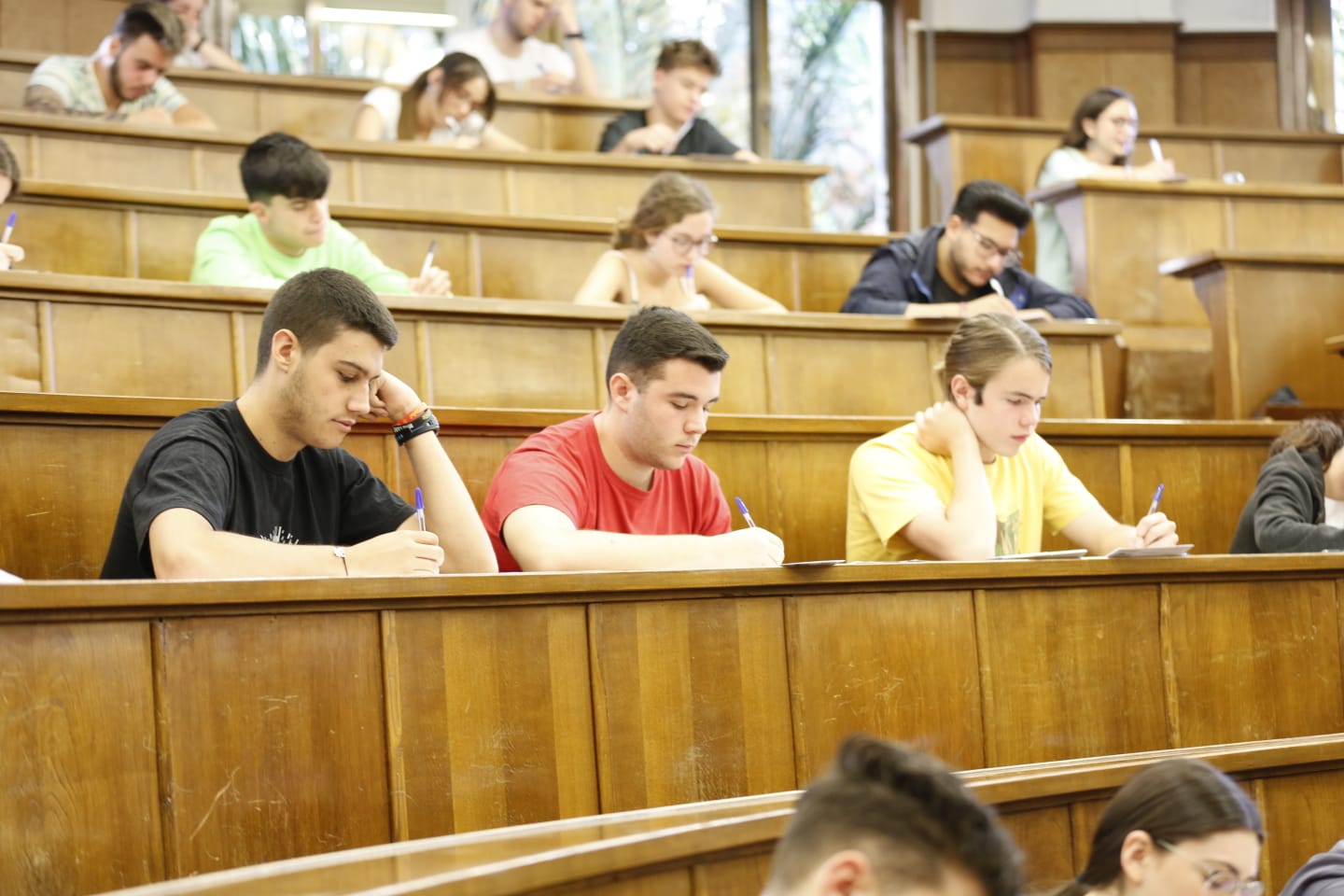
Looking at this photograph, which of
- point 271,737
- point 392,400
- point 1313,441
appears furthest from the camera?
point 1313,441

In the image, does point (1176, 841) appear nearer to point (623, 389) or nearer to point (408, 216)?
point (623, 389)

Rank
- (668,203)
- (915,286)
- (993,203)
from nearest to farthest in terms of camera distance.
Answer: (668,203) → (993,203) → (915,286)

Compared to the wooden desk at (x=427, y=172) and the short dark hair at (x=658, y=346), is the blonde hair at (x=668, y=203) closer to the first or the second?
the wooden desk at (x=427, y=172)

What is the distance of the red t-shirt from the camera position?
78.4 inches

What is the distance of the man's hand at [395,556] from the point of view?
63.4 inches

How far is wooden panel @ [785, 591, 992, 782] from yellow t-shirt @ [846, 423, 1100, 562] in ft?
1.41

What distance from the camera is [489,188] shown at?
3.83m

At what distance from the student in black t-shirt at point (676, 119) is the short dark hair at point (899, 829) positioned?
346cm

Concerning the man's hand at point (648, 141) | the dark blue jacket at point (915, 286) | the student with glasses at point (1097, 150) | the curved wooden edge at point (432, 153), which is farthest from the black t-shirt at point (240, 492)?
the student with glasses at point (1097, 150)

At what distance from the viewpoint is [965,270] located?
10.9ft

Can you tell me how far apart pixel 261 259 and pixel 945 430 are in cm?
132

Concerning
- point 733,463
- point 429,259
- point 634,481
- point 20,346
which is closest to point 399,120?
point 429,259

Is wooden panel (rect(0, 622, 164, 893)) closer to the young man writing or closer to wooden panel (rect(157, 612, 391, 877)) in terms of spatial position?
wooden panel (rect(157, 612, 391, 877))

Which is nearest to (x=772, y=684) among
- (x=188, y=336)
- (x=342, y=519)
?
(x=342, y=519)
